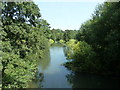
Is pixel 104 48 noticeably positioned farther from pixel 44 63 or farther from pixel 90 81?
pixel 44 63

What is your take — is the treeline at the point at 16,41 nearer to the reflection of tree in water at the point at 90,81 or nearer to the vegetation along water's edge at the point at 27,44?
the vegetation along water's edge at the point at 27,44

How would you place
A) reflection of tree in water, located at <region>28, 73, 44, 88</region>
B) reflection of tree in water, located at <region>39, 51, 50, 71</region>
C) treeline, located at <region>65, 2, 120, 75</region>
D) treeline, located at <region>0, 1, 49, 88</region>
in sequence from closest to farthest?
treeline, located at <region>0, 1, 49, 88</region>, treeline, located at <region>65, 2, 120, 75</region>, reflection of tree in water, located at <region>28, 73, 44, 88</region>, reflection of tree in water, located at <region>39, 51, 50, 71</region>

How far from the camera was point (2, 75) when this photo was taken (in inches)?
421

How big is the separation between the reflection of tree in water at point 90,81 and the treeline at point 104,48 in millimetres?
1336

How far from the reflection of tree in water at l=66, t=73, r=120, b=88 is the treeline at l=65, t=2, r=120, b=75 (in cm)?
134

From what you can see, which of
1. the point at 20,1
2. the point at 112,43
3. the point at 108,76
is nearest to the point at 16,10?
the point at 20,1

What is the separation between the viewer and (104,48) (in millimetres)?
17188

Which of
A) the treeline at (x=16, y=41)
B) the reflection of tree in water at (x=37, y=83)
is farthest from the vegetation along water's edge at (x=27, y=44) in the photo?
the reflection of tree in water at (x=37, y=83)

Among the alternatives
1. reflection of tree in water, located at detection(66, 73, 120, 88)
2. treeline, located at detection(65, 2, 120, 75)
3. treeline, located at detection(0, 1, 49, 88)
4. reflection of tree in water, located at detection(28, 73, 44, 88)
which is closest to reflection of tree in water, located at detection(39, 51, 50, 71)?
treeline, located at detection(65, 2, 120, 75)

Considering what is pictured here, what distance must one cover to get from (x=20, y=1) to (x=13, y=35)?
8.76ft

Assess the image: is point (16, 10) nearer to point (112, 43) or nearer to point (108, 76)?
point (112, 43)

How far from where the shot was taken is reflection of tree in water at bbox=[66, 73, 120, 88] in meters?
15.0

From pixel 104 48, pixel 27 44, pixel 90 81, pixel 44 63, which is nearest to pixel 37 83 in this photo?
pixel 27 44

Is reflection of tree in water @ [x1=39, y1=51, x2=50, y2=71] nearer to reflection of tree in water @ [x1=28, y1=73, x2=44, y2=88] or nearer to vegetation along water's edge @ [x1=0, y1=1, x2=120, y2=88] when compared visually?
reflection of tree in water @ [x1=28, y1=73, x2=44, y2=88]
